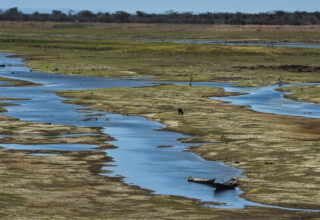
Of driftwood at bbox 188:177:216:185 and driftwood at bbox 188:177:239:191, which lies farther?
driftwood at bbox 188:177:216:185

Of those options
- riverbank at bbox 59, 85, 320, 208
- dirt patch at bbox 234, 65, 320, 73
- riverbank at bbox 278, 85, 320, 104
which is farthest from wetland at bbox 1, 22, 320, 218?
riverbank at bbox 278, 85, 320, 104

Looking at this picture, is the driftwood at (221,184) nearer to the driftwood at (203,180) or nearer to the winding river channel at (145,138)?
the driftwood at (203,180)

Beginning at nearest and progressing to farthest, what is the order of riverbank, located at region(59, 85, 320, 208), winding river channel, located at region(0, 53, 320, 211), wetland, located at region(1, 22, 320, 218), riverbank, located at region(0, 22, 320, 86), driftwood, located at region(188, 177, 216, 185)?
wetland, located at region(1, 22, 320, 218) → riverbank, located at region(59, 85, 320, 208) → driftwood, located at region(188, 177, 216, 185) → winding river channel, located at region(0, 53, 320, 211) → riverbank, located at region(0, 22, 320, 86)

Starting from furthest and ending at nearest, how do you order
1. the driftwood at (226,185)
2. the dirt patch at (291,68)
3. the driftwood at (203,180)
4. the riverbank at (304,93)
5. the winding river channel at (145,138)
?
the dirt patch at (291,68)
the riverbank at (304,93)
the winding river channel at (145,138)
the driftwood at (203,180)
the driftwood at (226,185)

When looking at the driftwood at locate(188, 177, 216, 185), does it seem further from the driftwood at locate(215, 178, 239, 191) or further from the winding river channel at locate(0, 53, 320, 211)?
the driftwood at locate(215, 178, 239, 191)

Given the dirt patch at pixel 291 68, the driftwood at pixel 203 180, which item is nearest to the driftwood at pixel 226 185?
the driftwood at pixel 203 180

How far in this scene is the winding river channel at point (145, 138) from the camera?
41922mm

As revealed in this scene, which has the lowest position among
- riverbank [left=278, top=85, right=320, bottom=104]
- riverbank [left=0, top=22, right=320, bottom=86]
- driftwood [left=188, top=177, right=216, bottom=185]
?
riverbank [left=0, top=22, right=320, bottom=86]

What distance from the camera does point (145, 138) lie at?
191 ft

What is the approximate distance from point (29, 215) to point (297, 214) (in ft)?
41.7

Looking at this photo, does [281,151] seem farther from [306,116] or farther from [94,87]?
[94,87]

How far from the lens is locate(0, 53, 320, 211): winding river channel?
4192 centimetres

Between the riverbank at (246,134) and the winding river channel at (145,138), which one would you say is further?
the winding river channel at (145,138)

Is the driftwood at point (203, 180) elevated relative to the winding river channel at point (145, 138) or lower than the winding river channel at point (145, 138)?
elevated
